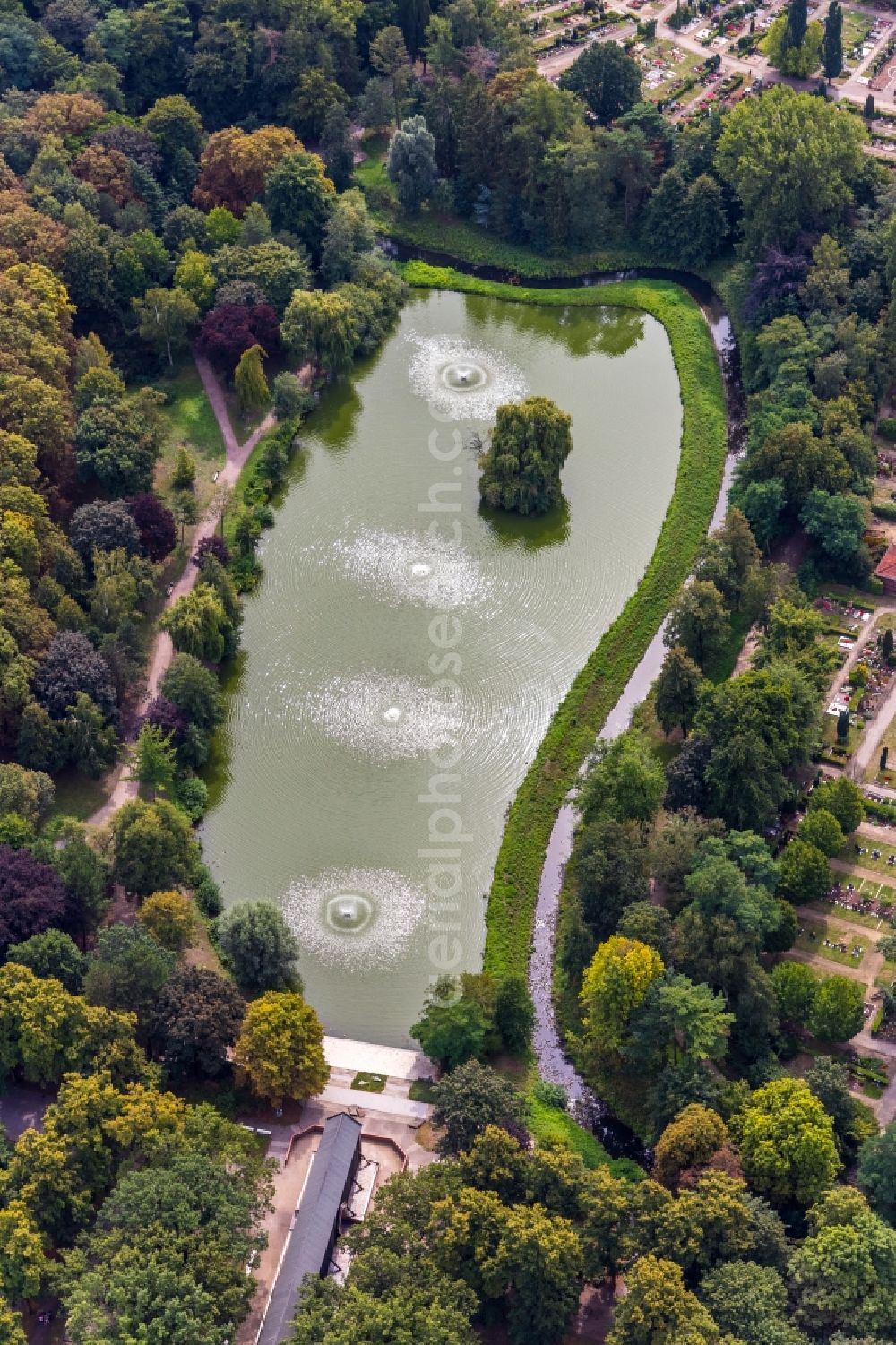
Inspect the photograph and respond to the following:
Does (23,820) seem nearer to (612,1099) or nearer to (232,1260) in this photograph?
(232,1260)

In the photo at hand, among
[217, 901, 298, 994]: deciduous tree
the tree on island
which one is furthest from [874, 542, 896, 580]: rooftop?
[217, 901, 298, 994]: deciduous tree

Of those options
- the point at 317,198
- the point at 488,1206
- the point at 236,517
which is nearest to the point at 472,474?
the point at 236,517

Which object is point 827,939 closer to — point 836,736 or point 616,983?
point 616,983

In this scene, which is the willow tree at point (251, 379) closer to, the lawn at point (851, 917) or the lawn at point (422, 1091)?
the lawn at point (422, 1091)

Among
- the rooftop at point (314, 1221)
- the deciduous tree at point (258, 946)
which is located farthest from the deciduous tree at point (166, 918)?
the rooftop at point (314, 1221)

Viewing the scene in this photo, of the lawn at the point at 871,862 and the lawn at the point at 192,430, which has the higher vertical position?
the lawn at the point at 192,430

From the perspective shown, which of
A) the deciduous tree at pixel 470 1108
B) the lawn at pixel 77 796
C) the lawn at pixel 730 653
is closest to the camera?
the deciduous tree at pixel 470 1108

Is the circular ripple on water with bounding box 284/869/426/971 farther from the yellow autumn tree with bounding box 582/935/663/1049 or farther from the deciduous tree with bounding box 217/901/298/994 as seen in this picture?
the yellow autumn tree with bounding box 582/935/663/1049
